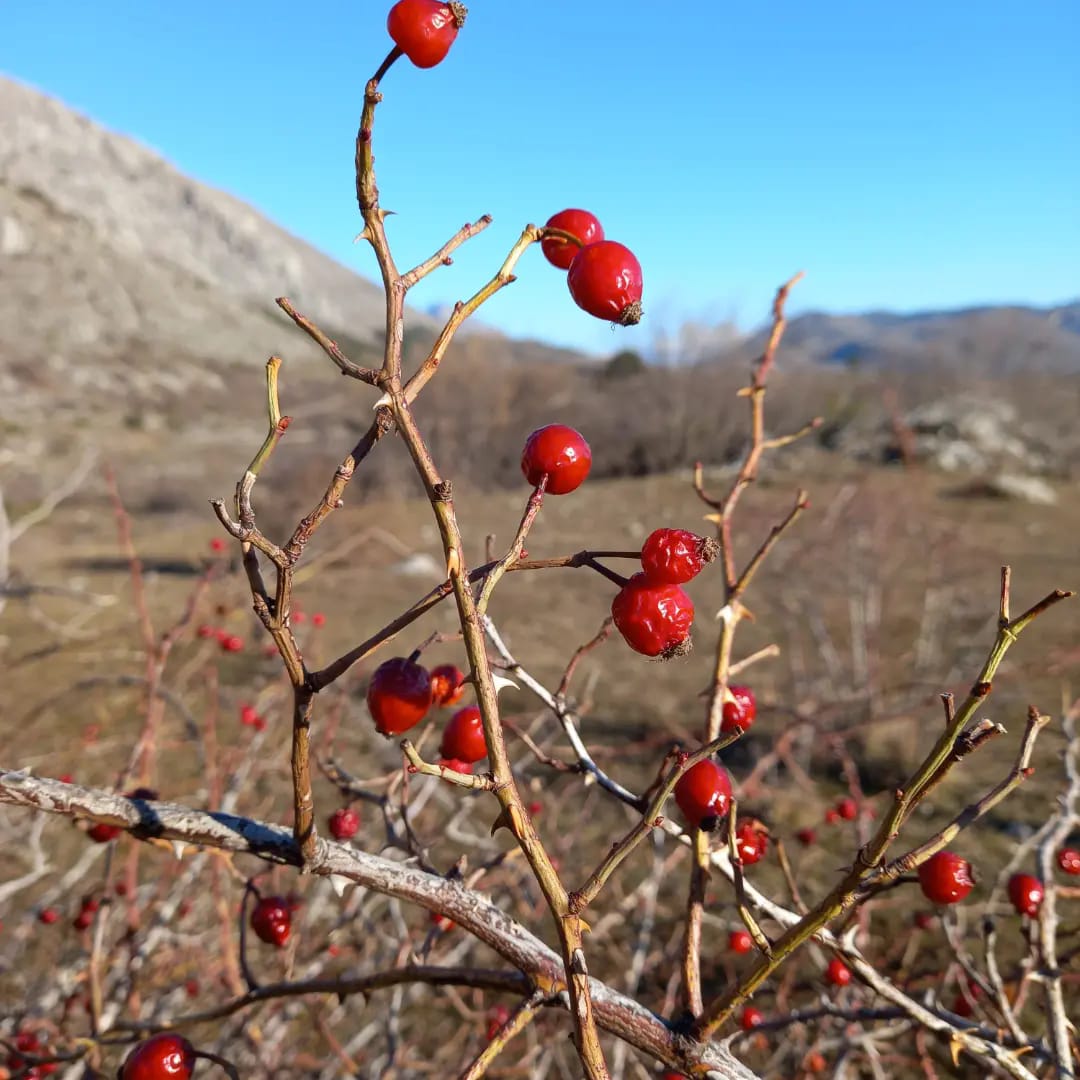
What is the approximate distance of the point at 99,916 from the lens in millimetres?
1373

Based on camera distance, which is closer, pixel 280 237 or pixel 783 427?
pixel 783 427

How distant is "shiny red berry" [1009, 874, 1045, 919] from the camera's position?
3.79 feet

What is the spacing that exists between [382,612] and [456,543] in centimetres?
715

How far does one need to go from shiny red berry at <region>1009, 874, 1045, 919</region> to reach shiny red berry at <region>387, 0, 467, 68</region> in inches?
52.2

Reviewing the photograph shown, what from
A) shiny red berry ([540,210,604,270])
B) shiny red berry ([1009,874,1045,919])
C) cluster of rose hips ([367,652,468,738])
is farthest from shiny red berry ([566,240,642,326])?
shiny red berry ([1009,874,1045,919])

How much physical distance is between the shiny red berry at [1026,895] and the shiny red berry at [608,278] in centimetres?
102

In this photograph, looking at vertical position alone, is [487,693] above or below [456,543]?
below

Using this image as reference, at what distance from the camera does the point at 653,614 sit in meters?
0.73

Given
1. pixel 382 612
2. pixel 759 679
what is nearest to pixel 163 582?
pixel 382 612

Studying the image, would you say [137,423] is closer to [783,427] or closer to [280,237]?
[783,427]

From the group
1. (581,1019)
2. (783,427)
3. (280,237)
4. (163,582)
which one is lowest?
(163,582)

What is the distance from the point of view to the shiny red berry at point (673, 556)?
0.70m

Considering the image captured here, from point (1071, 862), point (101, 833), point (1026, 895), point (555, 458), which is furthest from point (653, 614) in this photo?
point (101, 833)

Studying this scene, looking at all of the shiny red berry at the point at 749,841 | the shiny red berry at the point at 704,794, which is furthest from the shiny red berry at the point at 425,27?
the shiny red berry at the point at 749,841
